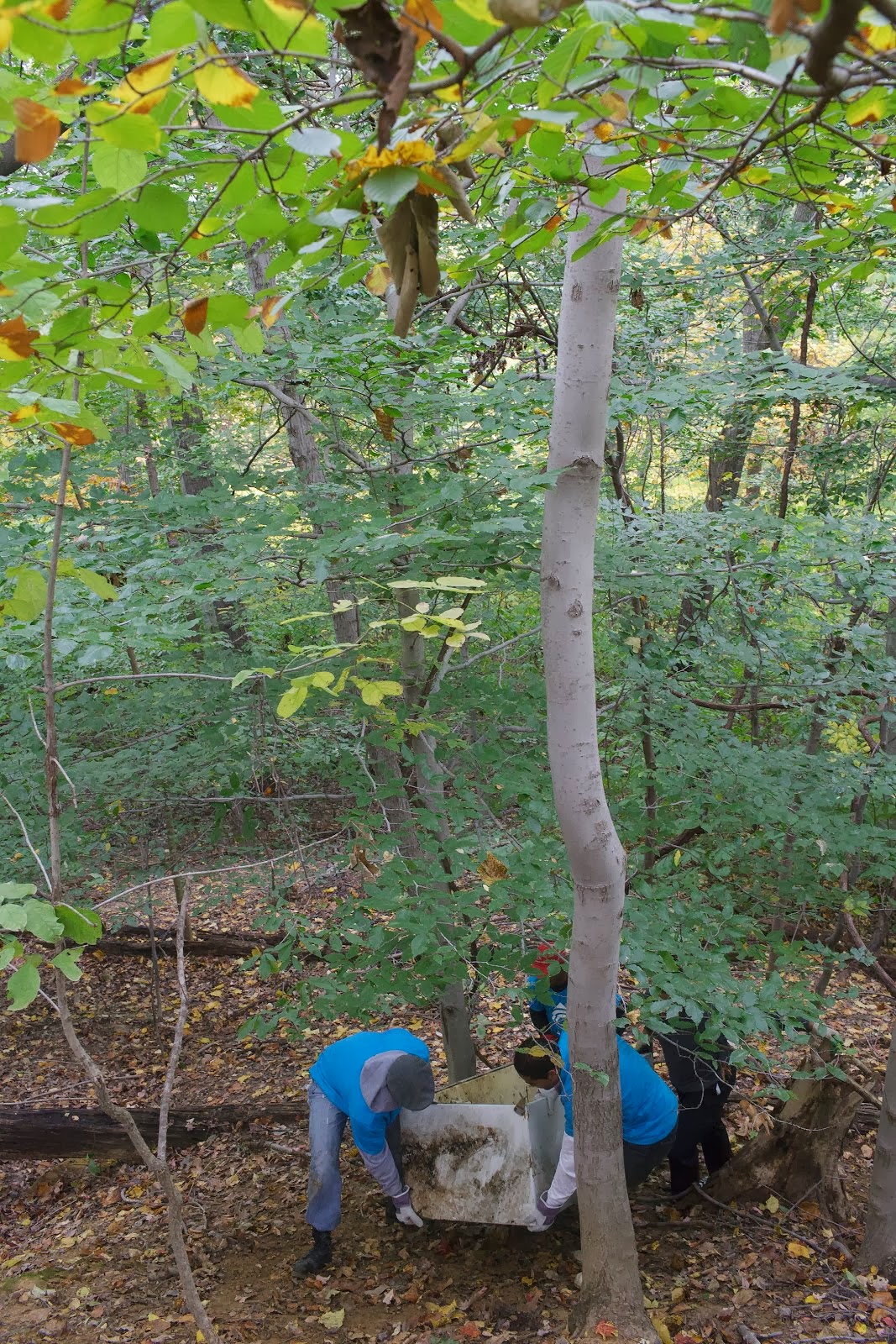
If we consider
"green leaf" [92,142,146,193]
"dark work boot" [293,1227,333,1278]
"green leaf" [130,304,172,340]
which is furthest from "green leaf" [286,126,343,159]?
"dark work boot" [293,1227,333,1278]

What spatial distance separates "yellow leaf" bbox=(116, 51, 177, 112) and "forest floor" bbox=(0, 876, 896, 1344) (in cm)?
382

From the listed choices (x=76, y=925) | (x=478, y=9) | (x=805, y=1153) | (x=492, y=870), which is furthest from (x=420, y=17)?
(x=805, y=1153)

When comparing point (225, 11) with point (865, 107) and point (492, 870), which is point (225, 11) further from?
point (492, 870)

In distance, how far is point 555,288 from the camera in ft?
18.0

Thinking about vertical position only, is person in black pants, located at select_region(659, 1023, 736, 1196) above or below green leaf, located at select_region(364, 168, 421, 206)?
below

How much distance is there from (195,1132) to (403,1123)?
2081 mm

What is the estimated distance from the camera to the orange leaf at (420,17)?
3.52 feet

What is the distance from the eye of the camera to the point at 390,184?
1197 mm

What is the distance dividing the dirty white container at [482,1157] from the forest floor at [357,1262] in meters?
0.38

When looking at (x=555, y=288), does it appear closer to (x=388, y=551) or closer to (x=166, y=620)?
(x=388, y=551)

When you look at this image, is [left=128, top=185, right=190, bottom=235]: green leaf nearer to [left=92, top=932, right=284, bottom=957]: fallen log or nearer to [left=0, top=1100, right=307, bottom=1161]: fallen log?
[left=0, top=1100, right=307, bottom=1161]: fallen log

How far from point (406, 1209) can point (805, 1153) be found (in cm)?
198

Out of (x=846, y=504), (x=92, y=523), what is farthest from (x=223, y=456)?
(x=846, y=504)

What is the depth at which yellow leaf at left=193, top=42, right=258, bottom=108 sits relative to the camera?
1161 millimetres
